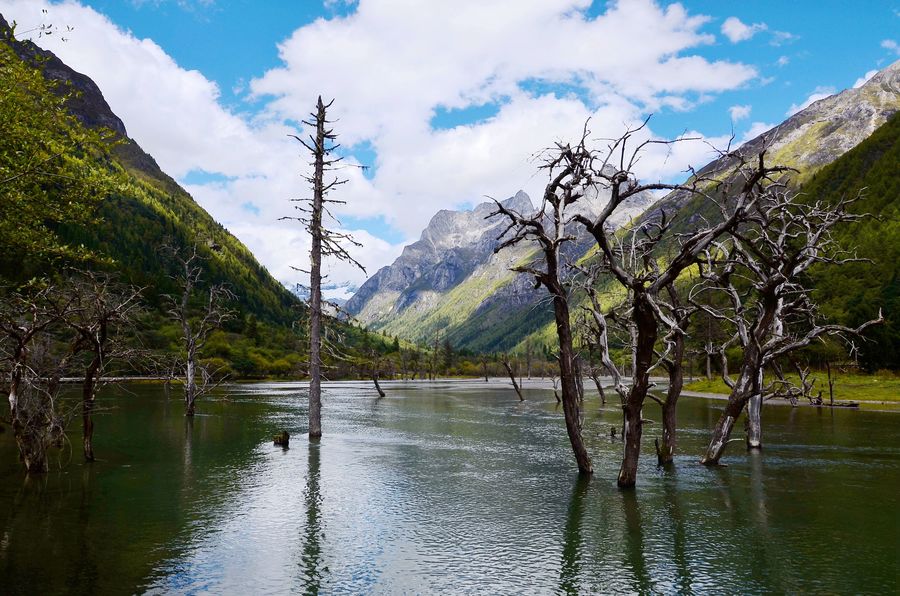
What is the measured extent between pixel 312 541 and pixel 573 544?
7922mm

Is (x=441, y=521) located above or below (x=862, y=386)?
above

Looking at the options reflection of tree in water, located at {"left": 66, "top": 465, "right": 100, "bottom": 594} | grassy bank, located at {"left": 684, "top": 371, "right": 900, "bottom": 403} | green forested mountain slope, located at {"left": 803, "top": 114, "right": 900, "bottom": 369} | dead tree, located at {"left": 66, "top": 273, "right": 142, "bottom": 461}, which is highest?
green forested mountain slope, located at {"left": 803, "top": 114, "right": 900, "bottom": 369}

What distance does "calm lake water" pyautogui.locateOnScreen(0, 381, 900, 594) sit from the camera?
1500 centimetres

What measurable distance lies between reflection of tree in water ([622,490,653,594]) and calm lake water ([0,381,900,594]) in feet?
0.27

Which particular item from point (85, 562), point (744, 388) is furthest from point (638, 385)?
point (85, 562)

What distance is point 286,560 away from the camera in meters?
16.5

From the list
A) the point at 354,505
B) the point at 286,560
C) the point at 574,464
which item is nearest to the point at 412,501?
the point at 354,505

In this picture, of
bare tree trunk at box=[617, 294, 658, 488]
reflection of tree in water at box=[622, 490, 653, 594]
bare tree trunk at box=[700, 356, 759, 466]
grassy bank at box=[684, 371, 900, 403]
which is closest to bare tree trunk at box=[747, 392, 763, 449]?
bare tree trunk at box=[700, 356, 759, 466]

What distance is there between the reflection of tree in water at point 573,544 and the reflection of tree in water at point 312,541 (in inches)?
239

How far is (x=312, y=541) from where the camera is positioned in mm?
18344

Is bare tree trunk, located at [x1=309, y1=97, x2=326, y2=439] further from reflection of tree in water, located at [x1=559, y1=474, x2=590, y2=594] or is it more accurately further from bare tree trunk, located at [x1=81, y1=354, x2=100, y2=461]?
reflection of tree in water, located at [x1=559, y1=474, x2=590, y2=594]

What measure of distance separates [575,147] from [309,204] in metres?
22.2

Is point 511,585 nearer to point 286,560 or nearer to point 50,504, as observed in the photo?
point 286,560

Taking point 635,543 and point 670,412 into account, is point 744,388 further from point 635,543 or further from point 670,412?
point 635,543
